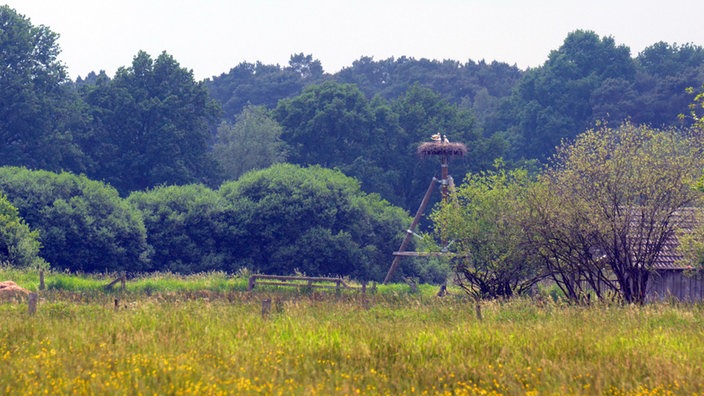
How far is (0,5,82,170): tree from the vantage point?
65438mm

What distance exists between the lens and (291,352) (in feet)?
52.9

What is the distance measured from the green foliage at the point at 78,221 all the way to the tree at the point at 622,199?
28.3 m

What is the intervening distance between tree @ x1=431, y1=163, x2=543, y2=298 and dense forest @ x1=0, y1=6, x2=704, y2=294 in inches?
903

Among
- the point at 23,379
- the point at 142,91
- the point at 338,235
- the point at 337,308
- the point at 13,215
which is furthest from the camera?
the point at 142,91

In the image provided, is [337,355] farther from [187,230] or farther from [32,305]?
[187,230]

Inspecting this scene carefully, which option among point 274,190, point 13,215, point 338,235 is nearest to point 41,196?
point 13,215

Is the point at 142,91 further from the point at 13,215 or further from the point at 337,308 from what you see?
the point at 337,308

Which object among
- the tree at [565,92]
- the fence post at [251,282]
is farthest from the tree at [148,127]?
the tree at [565,92]

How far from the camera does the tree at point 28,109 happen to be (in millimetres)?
65438

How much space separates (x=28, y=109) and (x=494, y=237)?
4527 centimetres

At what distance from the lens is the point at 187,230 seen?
179 ft

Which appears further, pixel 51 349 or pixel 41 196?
pixel 41 196

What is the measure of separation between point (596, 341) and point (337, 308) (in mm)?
11139

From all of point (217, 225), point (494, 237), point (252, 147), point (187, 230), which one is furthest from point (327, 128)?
point (494, 237)
